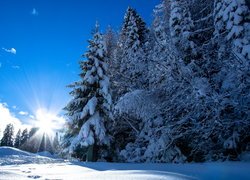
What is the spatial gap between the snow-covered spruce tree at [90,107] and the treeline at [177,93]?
7 cm

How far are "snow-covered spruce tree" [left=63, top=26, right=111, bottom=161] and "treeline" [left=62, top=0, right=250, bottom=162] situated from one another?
66mm

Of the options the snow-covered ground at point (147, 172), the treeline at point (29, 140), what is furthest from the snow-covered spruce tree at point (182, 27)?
the treeline at point (29, 140)

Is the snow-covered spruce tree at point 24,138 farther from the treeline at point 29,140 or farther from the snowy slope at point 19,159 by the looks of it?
the snowy slope at point 19,159

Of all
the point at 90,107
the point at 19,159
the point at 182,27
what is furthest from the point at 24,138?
the point at 182,27

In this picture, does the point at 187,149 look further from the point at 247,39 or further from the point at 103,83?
the point at 103,83

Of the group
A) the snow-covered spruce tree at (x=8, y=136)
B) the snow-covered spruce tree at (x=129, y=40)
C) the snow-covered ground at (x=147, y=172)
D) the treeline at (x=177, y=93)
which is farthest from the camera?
the snow-covered spruce tree at (x=8, y=136)

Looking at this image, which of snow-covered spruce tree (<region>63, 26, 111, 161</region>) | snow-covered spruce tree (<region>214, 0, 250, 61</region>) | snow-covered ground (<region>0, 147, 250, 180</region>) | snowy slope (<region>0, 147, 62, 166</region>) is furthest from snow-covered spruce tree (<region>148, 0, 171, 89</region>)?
snowy slope (<region>0, 147, 62, 166</region>)

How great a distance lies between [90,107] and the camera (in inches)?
660

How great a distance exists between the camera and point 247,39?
10.6 m

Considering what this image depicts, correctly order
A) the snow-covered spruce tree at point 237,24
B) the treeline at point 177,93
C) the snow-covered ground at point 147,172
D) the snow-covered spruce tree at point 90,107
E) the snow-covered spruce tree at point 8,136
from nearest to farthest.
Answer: the snow-covered ground at point 147,172 → the treeline at point 177,93 → the snow-covered spruce tree at point 237,24 → the snow-covered spruce tree at point 90,107 → the snow-covered spruce tree at point 8,136

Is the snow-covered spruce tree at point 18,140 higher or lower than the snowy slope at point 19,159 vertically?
higher

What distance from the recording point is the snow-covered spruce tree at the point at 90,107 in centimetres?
1653

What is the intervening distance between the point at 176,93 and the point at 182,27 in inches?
228

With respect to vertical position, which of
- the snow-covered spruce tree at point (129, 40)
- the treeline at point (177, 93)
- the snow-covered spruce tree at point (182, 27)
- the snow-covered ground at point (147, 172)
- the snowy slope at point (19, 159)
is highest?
the snow-covered spruce tree at point (129, 40)
